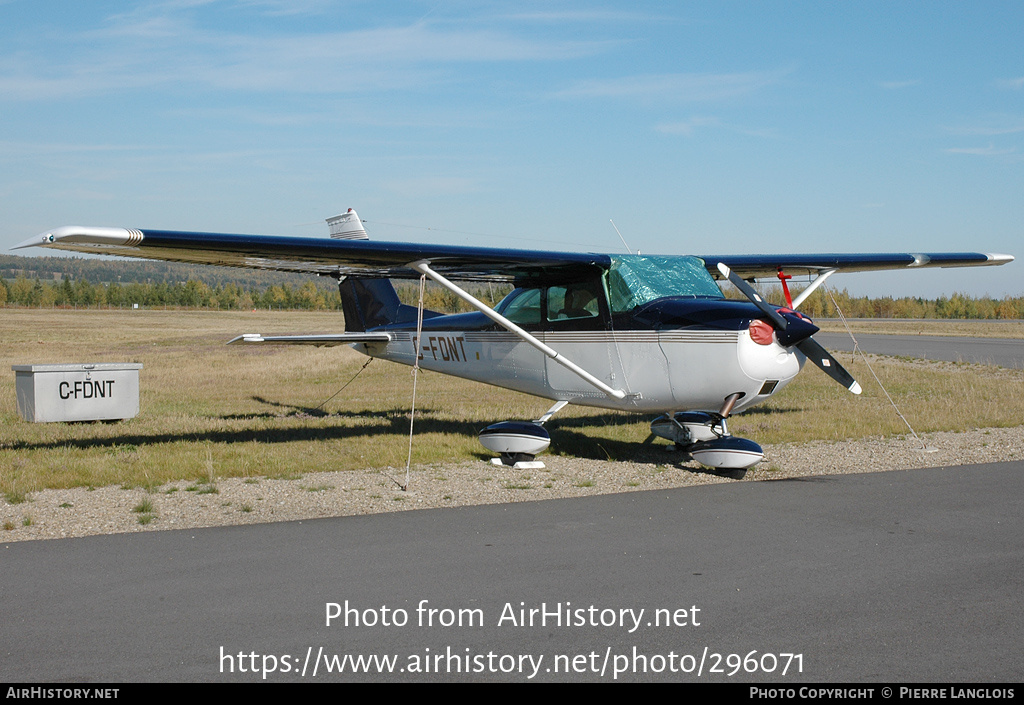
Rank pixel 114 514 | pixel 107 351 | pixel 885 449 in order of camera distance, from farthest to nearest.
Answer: pixel 107 351 < pixel 885 449 < pixel 114 514

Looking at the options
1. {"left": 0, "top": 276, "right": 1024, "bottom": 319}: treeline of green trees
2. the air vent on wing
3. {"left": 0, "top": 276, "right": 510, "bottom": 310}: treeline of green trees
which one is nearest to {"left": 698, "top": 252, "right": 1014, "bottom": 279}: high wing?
the air vent on wing

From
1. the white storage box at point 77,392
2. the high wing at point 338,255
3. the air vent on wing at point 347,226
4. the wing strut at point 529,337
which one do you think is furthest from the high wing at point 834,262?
the white storage box at point 77,392

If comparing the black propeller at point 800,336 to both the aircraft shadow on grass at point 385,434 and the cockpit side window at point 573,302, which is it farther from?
the aircraft shadow on grass at point 385,434

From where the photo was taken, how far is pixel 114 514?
7.20m

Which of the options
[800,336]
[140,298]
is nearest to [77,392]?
[800,336]

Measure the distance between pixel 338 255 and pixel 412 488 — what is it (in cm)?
266

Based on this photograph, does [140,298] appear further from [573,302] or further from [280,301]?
[573,302]

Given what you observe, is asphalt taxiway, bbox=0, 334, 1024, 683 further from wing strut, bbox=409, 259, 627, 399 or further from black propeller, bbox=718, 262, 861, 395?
wing strut, bbox=409, 259, 627, 399

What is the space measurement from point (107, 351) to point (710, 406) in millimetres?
28006

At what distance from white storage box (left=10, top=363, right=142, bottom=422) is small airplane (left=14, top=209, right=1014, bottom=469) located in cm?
276

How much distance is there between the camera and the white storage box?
12680mm

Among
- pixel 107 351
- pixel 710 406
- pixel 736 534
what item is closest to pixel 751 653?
pixel 736 534

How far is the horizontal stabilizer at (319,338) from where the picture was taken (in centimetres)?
1235
